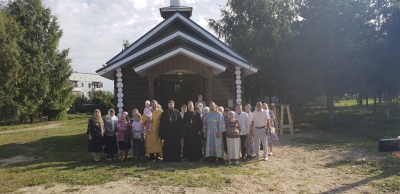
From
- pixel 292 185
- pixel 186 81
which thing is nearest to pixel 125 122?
pixel 292 185

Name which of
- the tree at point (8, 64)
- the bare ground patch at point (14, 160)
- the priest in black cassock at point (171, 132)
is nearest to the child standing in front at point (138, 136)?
the priest in black cassock at point (171, 132)

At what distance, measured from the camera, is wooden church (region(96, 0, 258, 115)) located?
11734mm

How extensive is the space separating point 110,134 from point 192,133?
7.88 ft

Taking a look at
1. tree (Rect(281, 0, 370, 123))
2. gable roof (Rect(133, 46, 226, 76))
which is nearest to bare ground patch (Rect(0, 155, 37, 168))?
gable roof (Rect(133, 46, 226, 76))

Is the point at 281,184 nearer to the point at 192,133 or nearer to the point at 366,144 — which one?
the point at 192,133

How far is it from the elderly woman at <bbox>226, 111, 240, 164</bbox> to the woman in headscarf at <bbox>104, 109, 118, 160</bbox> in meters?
3.27

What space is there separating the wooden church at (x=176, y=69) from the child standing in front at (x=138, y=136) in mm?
2570

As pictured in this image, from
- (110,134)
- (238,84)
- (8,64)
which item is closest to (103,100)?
(8,64)

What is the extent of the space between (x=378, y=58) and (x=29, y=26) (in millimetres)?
26776

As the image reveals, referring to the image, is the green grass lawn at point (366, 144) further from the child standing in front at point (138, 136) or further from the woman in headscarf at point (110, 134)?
the woman in headscarf at point (110, 134)

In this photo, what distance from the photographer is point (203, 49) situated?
13492mm

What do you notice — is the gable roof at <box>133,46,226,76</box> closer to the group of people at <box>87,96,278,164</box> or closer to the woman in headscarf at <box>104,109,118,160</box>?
the group of people at <box>87,96,278,164</box>

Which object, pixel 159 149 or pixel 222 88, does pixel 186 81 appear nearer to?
pixel 222 88

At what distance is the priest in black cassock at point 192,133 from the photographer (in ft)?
30.2
